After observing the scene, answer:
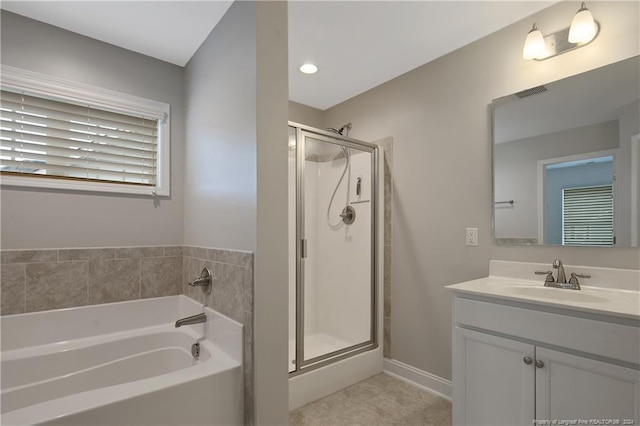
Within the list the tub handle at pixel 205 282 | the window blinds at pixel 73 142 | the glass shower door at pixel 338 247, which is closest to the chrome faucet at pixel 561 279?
the glass shower door at pixel 338 247

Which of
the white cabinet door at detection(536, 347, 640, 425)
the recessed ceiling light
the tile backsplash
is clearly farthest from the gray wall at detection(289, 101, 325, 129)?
the white cabinet door at detection(536, 347, 640, 425)

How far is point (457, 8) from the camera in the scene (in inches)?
74.4

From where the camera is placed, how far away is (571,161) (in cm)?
180

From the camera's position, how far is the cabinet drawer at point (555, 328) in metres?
1.22

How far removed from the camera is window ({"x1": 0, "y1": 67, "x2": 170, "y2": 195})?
6.17 feet

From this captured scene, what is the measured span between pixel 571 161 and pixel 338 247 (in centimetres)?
185

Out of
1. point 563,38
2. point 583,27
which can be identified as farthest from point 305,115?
point 583,27

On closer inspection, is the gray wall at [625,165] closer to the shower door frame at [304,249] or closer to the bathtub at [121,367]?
the shower door frame at [304,249]

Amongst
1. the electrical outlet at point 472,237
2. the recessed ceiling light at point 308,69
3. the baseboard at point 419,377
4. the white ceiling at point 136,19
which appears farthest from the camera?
the recessed ceiling light at point 308,69

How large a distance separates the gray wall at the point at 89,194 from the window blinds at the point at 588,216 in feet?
8.25

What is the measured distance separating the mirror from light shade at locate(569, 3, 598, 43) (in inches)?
7.3

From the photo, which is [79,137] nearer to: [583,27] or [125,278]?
[125,278]

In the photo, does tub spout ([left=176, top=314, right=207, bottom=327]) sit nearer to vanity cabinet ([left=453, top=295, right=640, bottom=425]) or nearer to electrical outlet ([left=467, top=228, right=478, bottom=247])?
vanity cabinet ([left=453, top=295, right=640, bottom=425])

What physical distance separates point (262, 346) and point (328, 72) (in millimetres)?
2130
